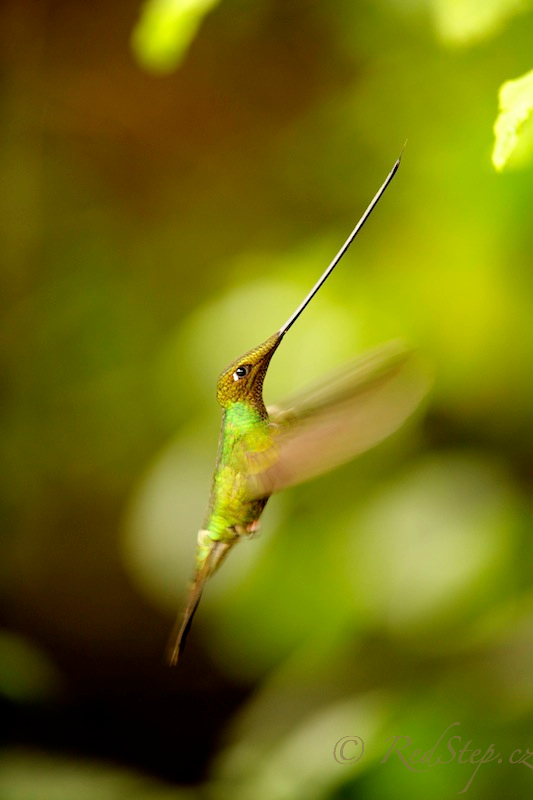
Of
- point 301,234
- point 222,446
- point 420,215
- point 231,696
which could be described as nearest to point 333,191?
point 301,234

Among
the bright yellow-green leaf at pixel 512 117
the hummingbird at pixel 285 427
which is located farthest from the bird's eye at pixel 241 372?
the bright yellow-green leaf at pixel 512 117

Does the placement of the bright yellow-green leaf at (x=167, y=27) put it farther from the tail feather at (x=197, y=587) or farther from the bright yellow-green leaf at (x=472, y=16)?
the tail feather at (x=197, y=587)

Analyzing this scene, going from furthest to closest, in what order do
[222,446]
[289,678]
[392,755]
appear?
[289,678]
[392,755]
[222,446]

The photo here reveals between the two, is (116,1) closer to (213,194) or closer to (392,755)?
(213,194)

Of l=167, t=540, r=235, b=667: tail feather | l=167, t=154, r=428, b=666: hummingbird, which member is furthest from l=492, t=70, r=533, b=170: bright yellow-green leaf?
l=167, t=540, r=235, b=667: tail feather

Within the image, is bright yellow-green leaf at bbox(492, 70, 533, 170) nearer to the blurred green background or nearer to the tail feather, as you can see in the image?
the blurred green background
